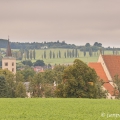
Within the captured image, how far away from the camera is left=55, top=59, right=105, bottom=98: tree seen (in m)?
70.2

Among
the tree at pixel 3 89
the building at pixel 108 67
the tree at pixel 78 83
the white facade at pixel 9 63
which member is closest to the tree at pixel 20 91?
the tree at pixel 3 89

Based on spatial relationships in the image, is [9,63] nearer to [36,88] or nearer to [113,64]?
[113,64]

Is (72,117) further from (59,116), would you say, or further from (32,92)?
(32,92)

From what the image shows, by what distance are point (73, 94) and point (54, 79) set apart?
44.7m

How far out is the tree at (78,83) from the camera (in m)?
70.2

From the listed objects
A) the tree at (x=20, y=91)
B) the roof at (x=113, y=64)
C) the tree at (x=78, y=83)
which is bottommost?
the tree at (x=20, y=91)

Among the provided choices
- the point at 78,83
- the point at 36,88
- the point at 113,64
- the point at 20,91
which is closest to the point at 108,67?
the point at 113,64

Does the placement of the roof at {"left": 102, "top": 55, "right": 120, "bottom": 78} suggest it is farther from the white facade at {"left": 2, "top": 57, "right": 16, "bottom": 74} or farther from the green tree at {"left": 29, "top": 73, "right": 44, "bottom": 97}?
the white facade at {"left": 2, "top": 57, "right": 16, "bottom": 74}

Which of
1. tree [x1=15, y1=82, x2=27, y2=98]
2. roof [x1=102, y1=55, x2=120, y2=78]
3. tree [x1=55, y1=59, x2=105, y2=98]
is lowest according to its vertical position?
tree [x1=15, y1=82, x2=27, y2=98]

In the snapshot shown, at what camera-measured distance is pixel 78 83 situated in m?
70.5

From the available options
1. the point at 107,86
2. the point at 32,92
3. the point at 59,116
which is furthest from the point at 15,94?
the point at 59,116

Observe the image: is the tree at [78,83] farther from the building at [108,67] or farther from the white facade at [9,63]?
the white facade at [9,63]

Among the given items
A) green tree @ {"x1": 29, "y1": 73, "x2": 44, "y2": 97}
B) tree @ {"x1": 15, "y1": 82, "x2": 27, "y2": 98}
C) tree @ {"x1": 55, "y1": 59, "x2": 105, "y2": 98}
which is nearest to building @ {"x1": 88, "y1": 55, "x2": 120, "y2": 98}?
green tree @ {"x1": 29, "y1": 73, "x2": 44, "y2": 97}

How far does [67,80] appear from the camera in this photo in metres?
70.6
